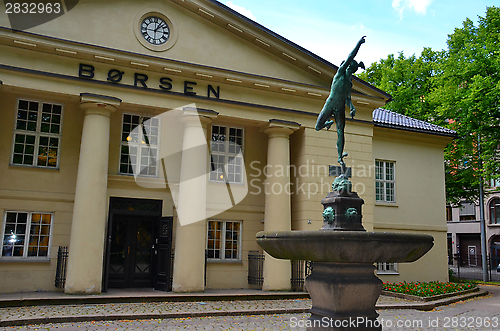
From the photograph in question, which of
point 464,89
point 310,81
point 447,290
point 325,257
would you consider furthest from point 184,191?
point 464,89

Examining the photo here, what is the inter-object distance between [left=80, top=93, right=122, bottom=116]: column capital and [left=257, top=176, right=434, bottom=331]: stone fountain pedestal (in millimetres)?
9286

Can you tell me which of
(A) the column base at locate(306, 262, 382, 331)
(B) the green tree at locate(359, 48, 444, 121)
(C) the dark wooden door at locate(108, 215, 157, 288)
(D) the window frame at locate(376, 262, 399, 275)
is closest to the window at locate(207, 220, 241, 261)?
(C) the dark wooden door at locate(108, 215, 157, 288)

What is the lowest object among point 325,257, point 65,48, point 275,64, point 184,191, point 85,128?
point 325,257

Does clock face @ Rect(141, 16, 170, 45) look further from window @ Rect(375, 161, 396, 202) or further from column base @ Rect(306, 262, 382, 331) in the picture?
column base @ Rect(306, 262, 382, 331)

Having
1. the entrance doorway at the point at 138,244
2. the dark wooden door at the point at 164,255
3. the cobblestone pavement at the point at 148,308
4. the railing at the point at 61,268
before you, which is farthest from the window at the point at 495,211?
the railing at the point at 61,268

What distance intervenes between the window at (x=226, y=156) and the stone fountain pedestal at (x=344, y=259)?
10.4m

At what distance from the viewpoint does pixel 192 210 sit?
14773 mm

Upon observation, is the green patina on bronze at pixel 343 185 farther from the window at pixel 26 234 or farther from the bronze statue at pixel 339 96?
the window at pixel 26 234

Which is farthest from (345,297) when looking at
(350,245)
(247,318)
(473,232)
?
(473,232)

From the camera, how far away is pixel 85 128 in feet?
46.2

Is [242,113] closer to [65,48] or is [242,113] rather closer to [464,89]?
[65,48]

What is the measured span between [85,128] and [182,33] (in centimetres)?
495

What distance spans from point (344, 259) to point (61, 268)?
11.3m

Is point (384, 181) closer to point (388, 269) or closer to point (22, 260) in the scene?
point (388, 269)
